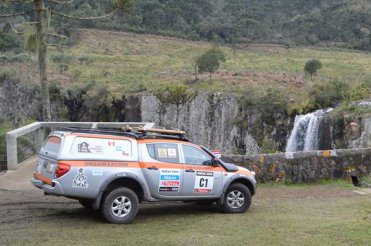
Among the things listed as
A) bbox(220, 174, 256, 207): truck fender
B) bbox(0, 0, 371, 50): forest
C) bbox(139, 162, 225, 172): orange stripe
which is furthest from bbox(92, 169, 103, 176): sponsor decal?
bbox(0, 0, 371, 50): forest

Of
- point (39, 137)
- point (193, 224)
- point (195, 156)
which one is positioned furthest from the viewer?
point (39, 137)

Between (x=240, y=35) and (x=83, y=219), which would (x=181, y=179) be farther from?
(x=240, y=35)

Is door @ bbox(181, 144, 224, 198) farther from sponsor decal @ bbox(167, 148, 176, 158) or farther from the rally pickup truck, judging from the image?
sponsor decal @ bbox(167, 148, 176, 158)

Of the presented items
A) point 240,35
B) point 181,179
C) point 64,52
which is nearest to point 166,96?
point 181,179

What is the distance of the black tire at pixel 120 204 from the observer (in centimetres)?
946

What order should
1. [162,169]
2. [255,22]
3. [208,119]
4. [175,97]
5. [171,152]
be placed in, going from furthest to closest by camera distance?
[255,22], [175,97], [208,119], [171,152], [162,169]

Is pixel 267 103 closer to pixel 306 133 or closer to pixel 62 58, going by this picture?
pixel 306 133

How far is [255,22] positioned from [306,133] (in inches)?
2384

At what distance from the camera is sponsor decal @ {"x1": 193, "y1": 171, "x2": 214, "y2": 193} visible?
10461mm

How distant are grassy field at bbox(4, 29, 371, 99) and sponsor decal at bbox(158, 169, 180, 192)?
22.9 metres

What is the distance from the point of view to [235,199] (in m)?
11.0

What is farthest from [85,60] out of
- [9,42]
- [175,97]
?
[175,97]

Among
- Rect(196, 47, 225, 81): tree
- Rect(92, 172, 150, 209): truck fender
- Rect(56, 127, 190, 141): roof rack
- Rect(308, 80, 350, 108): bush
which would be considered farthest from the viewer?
Rect(196, 47, 225, 81): tree

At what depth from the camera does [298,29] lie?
8400 centimetres
